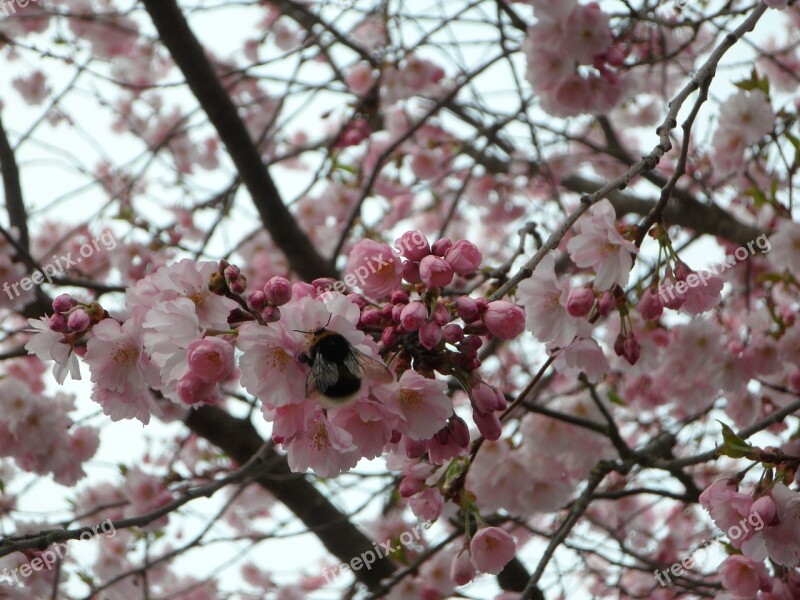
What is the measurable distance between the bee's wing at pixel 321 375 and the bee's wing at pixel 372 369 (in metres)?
0.04

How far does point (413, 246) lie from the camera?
1.41 m

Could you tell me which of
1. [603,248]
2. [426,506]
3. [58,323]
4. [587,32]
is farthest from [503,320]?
[587,32]

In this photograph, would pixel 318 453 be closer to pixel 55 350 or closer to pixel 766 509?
pixel 55 350

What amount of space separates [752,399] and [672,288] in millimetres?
1593

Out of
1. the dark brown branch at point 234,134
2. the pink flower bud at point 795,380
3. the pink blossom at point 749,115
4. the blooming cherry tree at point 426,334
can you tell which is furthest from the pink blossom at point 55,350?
the pink blossom at point 749,115

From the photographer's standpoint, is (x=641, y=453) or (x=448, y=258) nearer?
(x=448, y=258)

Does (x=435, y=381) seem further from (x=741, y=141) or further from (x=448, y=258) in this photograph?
(x=741, y=141)

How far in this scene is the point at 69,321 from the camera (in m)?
1.51

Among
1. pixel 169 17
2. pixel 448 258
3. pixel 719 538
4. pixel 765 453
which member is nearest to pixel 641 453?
pixel 719 538

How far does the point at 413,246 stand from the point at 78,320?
2.22ft

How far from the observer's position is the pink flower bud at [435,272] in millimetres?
1349

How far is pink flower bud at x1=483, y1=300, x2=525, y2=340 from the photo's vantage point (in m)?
Answer: 1.33

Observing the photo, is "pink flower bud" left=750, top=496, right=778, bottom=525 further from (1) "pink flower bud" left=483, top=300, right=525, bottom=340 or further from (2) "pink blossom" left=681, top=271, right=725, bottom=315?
(1) "pink flower bud" left=483, top=300, right=525, bottom=340

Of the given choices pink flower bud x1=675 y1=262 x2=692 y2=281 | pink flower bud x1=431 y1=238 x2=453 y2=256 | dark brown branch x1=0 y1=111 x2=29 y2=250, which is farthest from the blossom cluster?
dark brown branch x1=0 y1=111 x2=29 y2=250
